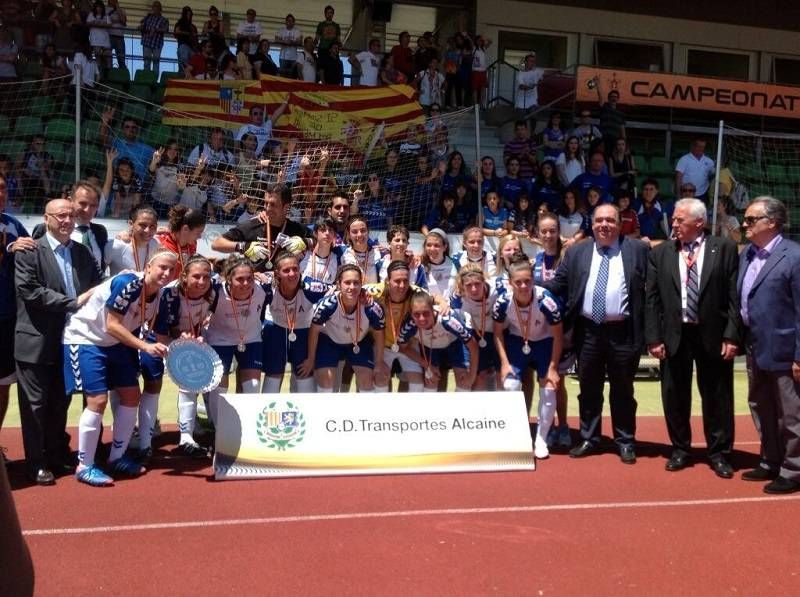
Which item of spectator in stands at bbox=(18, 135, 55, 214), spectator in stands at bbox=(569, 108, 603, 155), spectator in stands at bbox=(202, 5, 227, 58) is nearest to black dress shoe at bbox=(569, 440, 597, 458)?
spectator in stands at bbox=(18, 135, 55, 214)

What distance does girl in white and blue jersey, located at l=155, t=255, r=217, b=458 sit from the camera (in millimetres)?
5836

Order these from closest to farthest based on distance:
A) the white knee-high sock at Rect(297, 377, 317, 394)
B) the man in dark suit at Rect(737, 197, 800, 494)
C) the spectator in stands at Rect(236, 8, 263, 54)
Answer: the man in dark suit at Rect(737, 197, 800, 494), the white knee-high sock at Rect(297, 377, 317, 394), the spectator in stands at Rect(236, 8, 263, 54)

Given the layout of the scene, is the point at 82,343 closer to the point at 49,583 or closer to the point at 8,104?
the point at 49,583

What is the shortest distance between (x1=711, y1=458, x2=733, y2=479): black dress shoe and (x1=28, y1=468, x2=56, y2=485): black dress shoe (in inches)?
188

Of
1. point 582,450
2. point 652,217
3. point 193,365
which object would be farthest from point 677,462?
point 652,217

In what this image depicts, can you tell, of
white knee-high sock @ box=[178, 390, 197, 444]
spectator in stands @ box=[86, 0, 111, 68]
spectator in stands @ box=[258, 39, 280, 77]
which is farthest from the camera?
spectator in stands @ box=[86, 0, 111, 68]

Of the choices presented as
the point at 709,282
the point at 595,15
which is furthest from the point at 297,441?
the point at 595,15

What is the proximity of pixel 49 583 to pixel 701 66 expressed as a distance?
65.8 feet

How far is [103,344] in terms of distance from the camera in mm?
5570

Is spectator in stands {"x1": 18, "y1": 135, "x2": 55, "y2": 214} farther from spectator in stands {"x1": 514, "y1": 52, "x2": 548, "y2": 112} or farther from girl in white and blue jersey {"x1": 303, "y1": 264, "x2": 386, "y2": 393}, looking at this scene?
spectator in stands {"x1": 514, "y1": 52, "x2": 548, "y2": 112}

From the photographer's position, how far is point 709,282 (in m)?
5.95

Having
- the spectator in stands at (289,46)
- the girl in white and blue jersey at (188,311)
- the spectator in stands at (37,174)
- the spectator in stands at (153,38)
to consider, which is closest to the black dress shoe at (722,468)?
the girl in white and blue jersey at (188,311)

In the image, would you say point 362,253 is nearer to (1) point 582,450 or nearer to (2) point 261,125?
(1) point 582,450

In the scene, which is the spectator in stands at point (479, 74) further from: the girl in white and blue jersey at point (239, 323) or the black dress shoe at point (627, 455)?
the black dress shoe at point (627, 455)
